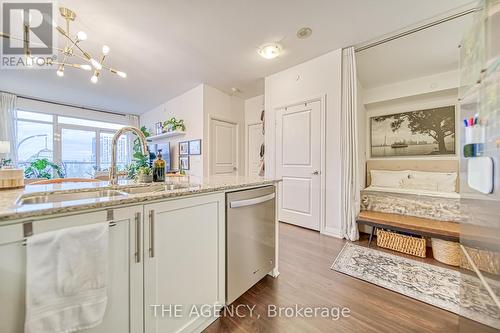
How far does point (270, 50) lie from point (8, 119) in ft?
20.3

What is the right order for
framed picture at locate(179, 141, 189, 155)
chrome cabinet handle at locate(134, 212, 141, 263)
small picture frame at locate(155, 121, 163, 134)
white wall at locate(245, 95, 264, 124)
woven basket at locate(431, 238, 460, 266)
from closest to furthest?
chrome cabinet handle at locate(134, 212, 141, 263), woven basket at locate(431, 238, 460, 266), framed picture at locate(179, 141, 189, 155), white wall at locate(245, 95, 264, 124), small picture frame at locate(155, 121, 163, 134)

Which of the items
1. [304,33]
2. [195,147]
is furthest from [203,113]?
[304,33]

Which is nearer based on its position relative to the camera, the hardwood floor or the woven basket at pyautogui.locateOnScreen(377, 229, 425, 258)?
the hardwood floor

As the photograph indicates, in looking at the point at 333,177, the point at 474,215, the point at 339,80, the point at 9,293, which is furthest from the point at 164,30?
the point at 474,215

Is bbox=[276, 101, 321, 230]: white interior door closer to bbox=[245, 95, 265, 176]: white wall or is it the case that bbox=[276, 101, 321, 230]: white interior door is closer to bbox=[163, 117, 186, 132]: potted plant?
bbox=[245, 95, 265, 176]: white wall

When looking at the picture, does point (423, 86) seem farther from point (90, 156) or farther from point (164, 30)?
point (90, 156)

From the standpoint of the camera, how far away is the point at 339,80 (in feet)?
8.90

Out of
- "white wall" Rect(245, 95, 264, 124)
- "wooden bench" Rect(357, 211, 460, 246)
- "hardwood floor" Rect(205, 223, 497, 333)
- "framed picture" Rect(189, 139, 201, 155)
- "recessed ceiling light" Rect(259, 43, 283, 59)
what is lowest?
"hardwood floor" Rect(205, 223, 497, 333)

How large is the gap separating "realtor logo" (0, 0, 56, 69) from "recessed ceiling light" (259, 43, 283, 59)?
2.36 metres

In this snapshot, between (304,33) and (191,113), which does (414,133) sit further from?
(191,113)

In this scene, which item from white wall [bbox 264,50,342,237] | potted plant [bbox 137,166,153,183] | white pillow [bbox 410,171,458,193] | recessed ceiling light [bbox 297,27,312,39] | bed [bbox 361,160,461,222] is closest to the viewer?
potted plant [bbox 137,166,153,183]

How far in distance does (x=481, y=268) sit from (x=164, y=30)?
134 inches

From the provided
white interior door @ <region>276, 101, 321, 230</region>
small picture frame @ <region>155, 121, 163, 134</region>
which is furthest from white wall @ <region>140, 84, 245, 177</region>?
white interior door @ <region>276, 101, 321, 230</region>

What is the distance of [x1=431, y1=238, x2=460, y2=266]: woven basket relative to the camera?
1.92 metres
